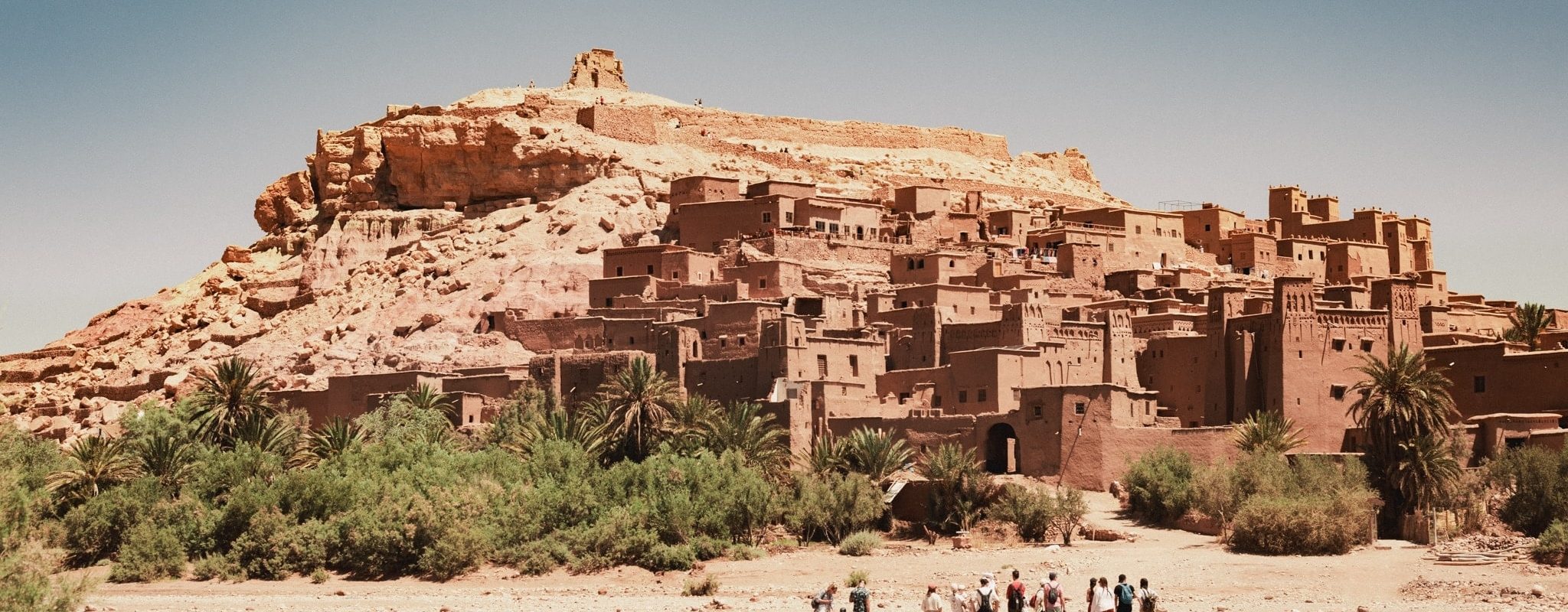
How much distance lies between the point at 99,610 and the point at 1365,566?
21.6 metres

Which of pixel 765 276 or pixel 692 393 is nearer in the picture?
pixel 692 393

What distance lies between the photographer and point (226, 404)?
45.0 metres

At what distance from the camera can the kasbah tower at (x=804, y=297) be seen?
43281mm

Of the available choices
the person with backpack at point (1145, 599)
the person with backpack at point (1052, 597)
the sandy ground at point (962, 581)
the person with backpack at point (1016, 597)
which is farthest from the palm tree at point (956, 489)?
the person with backpack at point (1052, 597)

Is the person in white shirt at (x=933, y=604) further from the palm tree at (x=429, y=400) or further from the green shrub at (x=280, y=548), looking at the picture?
the palm tree at (x=429, y=400)

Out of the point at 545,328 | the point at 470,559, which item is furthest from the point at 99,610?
the point at 545,328

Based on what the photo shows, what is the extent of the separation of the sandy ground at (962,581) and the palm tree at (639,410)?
5151 mm

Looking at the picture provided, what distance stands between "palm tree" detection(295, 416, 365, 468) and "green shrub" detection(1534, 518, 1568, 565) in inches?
943

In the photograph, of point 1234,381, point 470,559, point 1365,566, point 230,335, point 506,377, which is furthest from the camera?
point 230,335

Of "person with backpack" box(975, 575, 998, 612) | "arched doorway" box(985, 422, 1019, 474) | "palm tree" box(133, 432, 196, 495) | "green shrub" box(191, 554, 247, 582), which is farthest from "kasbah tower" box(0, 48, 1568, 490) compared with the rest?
"person with backpack" box(975, 575, 998, 612)

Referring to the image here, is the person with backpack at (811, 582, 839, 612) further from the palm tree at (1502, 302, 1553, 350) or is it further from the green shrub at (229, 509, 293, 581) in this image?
the palm tree at (1502, 302, 1553, 350)

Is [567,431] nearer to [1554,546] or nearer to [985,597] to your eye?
[985,597]

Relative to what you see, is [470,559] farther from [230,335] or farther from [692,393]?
[230,335]

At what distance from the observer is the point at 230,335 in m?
61.4
